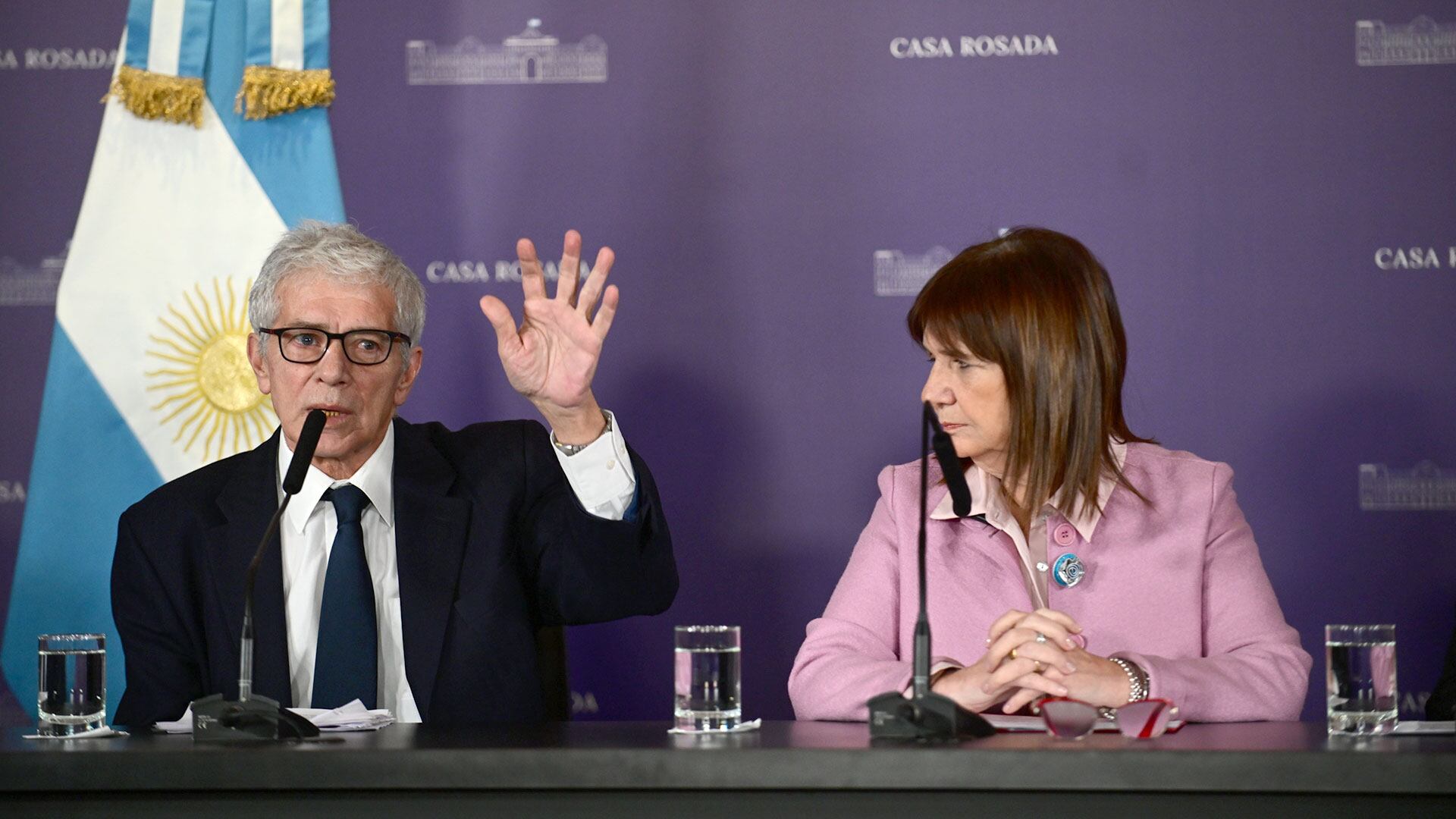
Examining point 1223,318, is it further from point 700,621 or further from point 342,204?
point 342,204

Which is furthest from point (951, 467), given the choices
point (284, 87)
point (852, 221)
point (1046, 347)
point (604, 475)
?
point (284, 87)

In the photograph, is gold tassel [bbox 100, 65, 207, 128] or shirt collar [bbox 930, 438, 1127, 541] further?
gold tassel [bbox 100, 65, 207, 128]

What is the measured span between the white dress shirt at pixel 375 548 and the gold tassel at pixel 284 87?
1.12m

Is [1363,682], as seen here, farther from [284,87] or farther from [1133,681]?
[284,87]

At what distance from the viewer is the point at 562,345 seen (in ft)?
7.26

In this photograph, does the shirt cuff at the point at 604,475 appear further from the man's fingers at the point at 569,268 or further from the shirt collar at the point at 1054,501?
the shirt collar at the point at 1054,501

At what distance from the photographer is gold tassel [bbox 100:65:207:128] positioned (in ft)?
10.2

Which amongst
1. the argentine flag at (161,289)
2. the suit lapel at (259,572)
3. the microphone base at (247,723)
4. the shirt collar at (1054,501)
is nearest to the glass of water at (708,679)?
the microphone base at (247,723)

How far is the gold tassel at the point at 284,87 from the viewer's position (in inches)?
122

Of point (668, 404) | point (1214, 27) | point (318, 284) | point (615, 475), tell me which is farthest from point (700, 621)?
point (1214, 27)

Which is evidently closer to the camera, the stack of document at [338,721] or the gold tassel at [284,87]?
the stack of document at [338,721]

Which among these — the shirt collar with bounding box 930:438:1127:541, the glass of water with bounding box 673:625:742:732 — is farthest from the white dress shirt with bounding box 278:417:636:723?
the glass of water with bounding box 673:625:742:732

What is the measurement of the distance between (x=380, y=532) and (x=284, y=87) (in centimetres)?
126

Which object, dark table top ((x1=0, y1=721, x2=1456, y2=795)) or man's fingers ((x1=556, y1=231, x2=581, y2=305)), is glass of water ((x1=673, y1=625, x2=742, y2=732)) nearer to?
dark table top ((x1=0, y1=721, x2=1456, y2=795))
